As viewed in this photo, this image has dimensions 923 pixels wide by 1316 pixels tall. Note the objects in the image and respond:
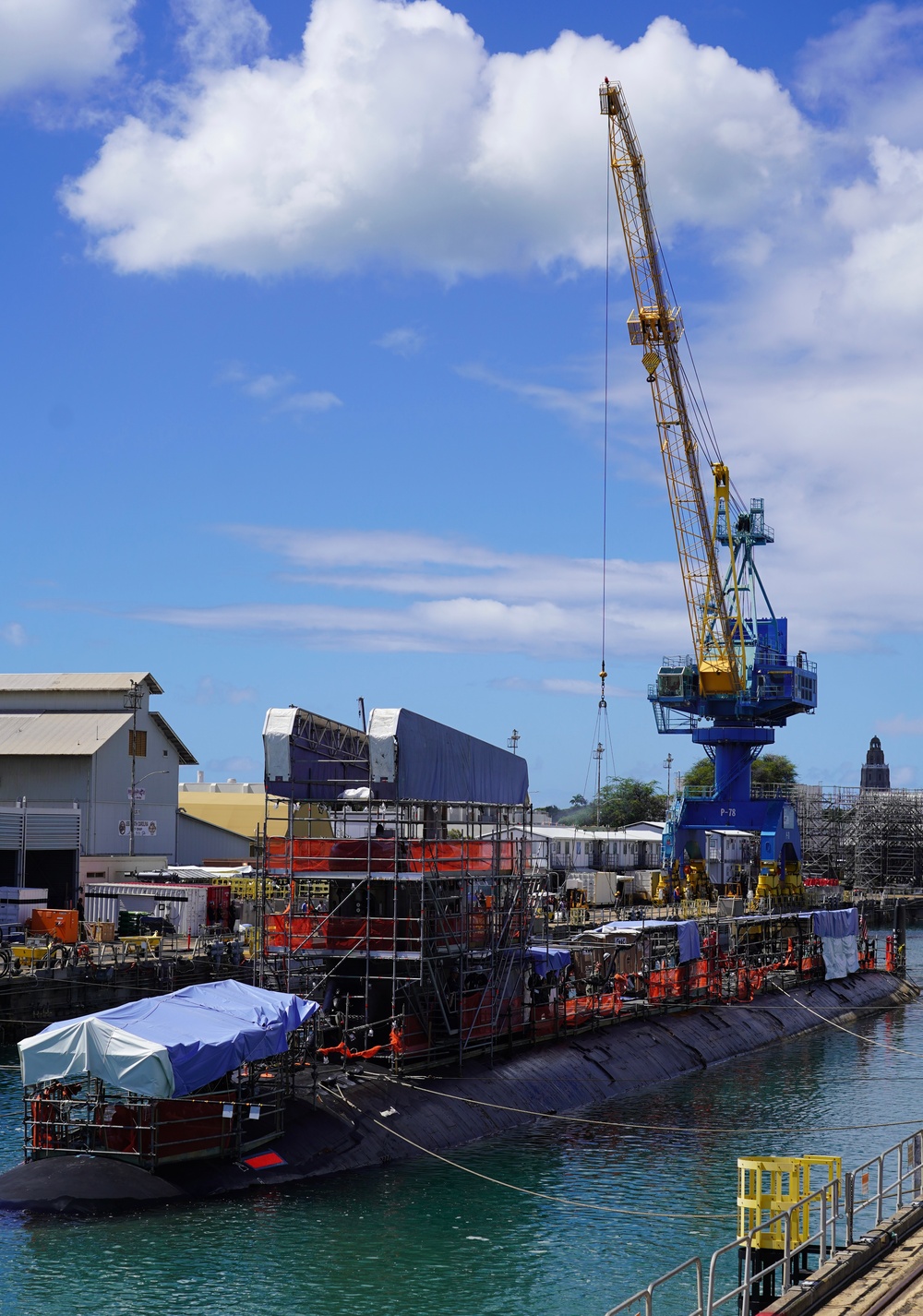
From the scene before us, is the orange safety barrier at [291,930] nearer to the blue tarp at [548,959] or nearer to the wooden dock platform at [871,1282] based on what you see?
the blue tarp at [548,959]

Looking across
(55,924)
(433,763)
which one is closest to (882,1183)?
(433,763)

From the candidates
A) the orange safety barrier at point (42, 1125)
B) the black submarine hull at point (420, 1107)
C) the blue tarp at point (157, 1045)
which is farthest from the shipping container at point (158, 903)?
the orange safety barrier at point (42, 1125)

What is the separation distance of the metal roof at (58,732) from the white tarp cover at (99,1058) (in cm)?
5412

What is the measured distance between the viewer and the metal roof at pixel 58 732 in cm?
8025

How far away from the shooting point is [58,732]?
82.2 m

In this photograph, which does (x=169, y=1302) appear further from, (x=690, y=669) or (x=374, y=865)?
(x=690, y=669)

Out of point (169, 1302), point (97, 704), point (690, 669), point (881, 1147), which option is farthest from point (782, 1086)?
point (97, 704)

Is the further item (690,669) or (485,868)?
(690,669)

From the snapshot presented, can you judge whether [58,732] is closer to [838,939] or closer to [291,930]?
[838,939]

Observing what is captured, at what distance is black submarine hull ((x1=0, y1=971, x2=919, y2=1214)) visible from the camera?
2627cm

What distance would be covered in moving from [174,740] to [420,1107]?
5803 cm

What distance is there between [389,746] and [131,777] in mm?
52811

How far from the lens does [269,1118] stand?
2950 centimetres

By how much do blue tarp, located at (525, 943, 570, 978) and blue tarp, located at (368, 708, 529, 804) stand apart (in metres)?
5.06
